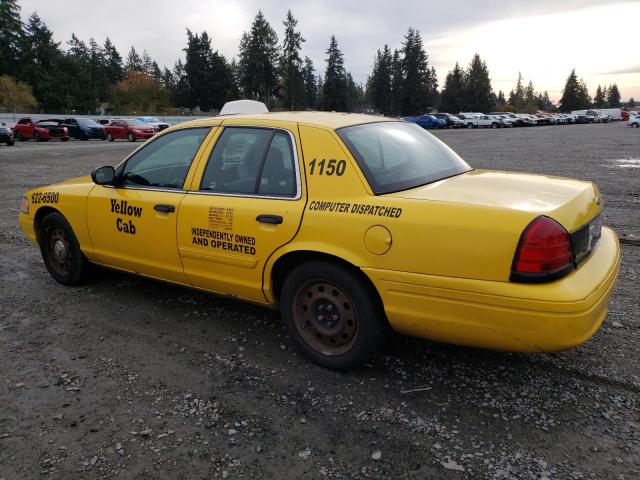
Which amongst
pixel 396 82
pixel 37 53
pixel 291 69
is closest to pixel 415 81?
pixel 396 82

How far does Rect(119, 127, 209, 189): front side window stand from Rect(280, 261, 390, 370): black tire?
131cm

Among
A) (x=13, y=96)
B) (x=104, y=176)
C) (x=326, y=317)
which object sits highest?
(x=13, y=96)

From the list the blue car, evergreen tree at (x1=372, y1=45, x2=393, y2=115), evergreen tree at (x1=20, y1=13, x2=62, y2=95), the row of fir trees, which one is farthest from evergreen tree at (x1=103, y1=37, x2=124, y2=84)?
the blue car

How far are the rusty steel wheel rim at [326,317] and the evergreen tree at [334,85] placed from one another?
9076 cm

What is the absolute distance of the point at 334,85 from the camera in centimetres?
9250

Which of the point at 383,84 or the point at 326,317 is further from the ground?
the point at 383,84

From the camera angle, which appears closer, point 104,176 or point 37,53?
point 104,176

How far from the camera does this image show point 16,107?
53.1 m

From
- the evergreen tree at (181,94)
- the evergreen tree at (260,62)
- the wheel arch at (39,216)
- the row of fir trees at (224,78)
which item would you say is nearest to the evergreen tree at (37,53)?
the row of fir trees at (224,78)

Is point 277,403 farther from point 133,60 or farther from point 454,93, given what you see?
point 133,60

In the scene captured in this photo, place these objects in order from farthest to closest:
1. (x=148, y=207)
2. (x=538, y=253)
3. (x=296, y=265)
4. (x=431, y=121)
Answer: (x=431, y=121)
(x=148, y=207)
(x=296, y=265)
(x=538, y=253)

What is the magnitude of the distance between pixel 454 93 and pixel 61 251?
96174 mm

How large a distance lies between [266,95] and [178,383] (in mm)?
91552

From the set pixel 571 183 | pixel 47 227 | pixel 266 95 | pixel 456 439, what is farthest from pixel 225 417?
pixel 266 95
